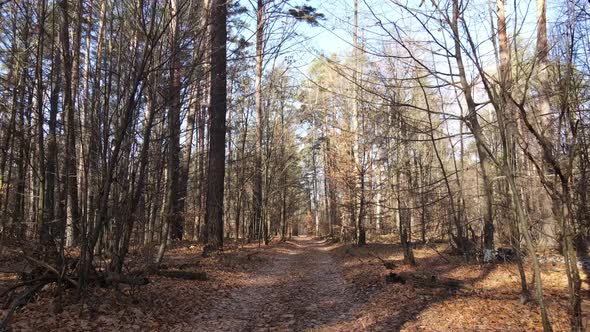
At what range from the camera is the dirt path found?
608 cm

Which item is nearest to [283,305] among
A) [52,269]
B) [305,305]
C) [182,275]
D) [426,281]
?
[305,305]

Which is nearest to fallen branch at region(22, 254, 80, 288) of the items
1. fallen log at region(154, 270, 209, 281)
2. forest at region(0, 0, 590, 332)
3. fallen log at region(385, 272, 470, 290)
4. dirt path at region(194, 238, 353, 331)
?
forest at region(0, 0, 590, 332)

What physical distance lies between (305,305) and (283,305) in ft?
1.33

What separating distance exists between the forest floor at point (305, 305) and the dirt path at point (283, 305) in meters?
0.02

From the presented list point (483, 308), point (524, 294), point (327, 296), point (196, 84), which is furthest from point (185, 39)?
point (524, 294)

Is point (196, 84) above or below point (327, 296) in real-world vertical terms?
above

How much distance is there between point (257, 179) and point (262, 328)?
54.7 feet

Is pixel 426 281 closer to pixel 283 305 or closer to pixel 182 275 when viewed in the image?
pixel 283 305

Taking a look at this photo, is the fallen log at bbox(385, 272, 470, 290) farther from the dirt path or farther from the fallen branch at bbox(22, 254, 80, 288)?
the fallen branch at bbox(22, 254, 80, 288)

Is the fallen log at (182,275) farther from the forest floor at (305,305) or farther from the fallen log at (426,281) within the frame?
the fallen log at (426,281)

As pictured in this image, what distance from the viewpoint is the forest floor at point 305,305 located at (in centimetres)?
548

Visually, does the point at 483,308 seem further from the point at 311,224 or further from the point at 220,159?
the point at 311,224

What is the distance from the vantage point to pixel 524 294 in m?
6.52

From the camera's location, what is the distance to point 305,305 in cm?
741
